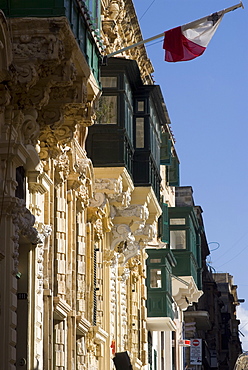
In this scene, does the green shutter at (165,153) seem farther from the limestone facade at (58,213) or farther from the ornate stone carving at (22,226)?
the ornate stone carving at (22,226)

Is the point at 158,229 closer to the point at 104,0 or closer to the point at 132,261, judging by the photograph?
the point at 132,261

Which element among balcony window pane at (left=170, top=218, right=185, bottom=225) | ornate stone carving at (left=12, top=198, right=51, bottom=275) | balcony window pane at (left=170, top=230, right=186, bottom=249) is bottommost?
ornate stone carving at (left=12, top=198, right=51, bottom=275)

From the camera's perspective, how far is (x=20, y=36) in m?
21.7

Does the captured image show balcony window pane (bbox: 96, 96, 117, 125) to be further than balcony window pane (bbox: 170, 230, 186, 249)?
No

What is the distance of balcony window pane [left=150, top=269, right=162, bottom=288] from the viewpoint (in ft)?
146

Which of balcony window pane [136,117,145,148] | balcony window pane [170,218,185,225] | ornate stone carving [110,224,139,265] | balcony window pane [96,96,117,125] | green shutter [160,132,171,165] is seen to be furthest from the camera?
balcony window pane [170,218,185,225]

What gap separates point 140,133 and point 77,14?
42.0ft

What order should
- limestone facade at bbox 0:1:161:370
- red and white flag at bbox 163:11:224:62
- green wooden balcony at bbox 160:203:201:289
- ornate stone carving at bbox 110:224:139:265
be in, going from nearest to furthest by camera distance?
→ 1. limestone facade at bbox 0:1:161:370
2. red and white flag at bbox 163:11:224:62
3. ornate stone carving at bbox 110:224:139:265
4. green wooden balcony at bbox 160:203:201:289

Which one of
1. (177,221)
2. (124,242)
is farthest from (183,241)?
(124,242)

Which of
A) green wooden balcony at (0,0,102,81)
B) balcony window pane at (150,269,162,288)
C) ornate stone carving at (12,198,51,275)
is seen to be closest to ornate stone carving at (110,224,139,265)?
balcony window pane at (150,269,162,288)

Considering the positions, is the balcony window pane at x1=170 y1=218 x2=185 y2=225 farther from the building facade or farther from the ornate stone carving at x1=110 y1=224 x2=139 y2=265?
the ornate stone carving at x1=110 y1=224 x2=139 y2=265

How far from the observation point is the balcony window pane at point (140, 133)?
117 feet

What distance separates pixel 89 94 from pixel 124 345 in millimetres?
13672

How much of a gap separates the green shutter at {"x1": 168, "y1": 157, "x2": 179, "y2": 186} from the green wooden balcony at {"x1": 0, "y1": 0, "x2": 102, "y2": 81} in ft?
92.1
